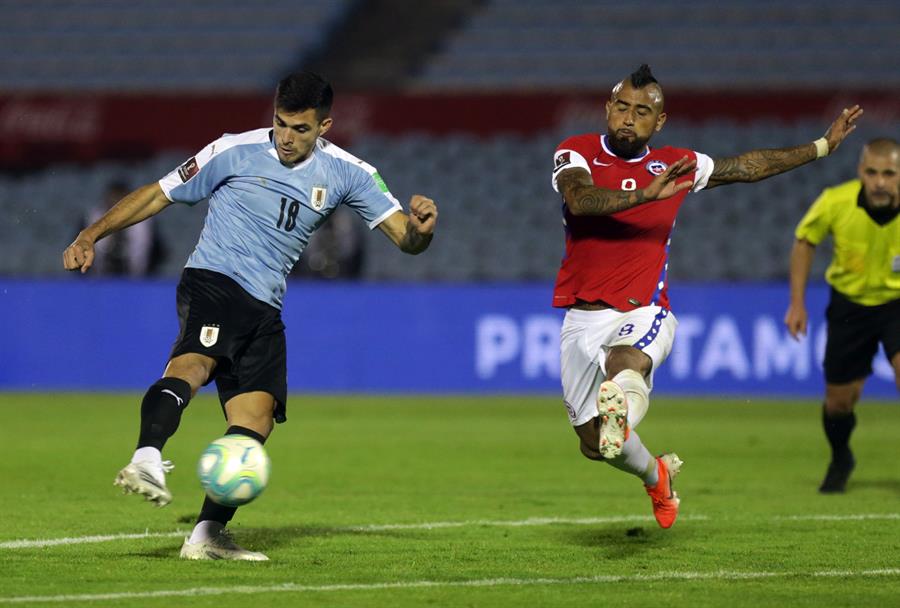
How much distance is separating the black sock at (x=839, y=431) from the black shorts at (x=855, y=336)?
255 millimetres

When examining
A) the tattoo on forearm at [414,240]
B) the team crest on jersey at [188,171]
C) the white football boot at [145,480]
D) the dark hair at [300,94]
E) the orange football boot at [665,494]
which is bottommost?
the orange football boot at [665,494]

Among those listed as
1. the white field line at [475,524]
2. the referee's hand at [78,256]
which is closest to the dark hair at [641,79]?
the white field line at [475,524]

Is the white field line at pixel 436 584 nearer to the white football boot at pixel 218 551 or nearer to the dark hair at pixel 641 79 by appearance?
the white football boot at pixel 218 551

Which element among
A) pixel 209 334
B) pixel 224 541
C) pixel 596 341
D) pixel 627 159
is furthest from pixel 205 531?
pixel 627 159

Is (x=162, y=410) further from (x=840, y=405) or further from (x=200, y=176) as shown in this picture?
(x=840, y=405)

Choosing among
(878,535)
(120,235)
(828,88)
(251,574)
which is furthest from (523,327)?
(251,574)

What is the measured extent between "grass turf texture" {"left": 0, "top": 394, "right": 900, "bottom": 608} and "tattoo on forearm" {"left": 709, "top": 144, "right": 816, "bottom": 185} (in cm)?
180

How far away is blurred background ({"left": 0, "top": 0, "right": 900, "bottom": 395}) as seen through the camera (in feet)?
58.7

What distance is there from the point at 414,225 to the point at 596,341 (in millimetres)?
1238

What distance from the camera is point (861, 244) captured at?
997 centimetres

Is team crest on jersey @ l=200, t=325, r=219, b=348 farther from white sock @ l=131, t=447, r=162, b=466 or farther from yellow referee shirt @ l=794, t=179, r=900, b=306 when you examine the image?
yellow referee shirt @ l=794, t=179, r=900, b=306

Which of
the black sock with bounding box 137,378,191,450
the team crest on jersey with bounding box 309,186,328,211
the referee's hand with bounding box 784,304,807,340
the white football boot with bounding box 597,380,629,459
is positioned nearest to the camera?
the black sock with bounding box 137,378,191,450

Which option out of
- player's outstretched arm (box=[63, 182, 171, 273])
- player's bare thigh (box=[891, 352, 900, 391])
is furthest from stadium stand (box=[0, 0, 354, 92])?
player's outstretched arm (box=[63, 182, 171, 273])

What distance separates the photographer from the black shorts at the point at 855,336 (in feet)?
32.7
